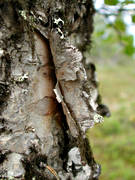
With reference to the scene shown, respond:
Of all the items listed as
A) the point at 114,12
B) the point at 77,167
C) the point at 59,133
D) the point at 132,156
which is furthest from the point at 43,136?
the point at 132,156

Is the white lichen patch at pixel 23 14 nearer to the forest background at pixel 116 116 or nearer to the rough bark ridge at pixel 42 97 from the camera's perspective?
the rough bark ridge at pixel 42 97

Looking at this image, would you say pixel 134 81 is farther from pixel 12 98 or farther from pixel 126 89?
pixel 12 98

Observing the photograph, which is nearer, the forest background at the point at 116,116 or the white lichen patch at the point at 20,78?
the white lichen patch at the point at 20,78

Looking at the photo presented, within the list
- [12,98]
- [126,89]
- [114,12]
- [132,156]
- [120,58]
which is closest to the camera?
[12,98]

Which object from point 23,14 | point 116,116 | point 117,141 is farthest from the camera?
point 116,116

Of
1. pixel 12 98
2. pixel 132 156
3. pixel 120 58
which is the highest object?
pixel 12 98

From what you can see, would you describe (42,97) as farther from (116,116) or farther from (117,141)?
(116,116)

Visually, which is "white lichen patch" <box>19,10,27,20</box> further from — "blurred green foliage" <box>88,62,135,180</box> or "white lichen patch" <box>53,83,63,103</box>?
"blurred green foliage" <box>88,62,135,180</box>

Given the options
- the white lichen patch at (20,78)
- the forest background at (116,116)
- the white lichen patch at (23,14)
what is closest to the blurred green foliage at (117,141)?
the forest background at (116,116)

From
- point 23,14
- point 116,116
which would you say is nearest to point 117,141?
point 116,116
